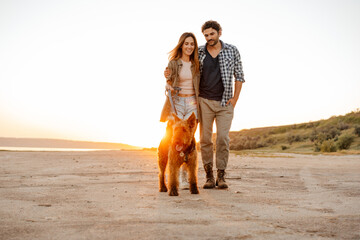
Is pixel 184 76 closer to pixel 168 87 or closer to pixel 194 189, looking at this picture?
pixel 168 87

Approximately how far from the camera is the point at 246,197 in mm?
5105

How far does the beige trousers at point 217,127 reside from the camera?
654 centimetres

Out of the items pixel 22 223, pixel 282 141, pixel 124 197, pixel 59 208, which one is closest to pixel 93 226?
pixel 22 223

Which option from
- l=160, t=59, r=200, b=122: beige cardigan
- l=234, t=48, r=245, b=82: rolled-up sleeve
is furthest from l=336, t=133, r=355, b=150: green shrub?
l=160, t=59, r=200, b=122: beige cardigan

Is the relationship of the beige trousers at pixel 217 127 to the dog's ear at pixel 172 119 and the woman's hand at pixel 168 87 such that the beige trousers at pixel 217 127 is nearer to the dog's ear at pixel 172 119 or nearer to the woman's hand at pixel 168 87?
the woman's hand at pixel 168 87

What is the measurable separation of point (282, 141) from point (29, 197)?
27.2 metres

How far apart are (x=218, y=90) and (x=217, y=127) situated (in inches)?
26.4

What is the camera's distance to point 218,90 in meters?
6.59

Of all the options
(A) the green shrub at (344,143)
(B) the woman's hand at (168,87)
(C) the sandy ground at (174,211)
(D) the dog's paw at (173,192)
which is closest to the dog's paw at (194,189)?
(C) the sandy ground at (174,211)

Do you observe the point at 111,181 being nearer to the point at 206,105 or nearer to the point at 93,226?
the point at 206,105

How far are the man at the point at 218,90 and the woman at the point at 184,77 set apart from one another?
0.27m

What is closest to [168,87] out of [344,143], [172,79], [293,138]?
[172,79]

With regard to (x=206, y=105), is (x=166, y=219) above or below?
below

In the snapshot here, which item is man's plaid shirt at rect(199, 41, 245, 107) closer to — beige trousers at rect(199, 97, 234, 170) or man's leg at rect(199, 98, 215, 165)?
beige trousers at rect(199, 97, 234, 170)
